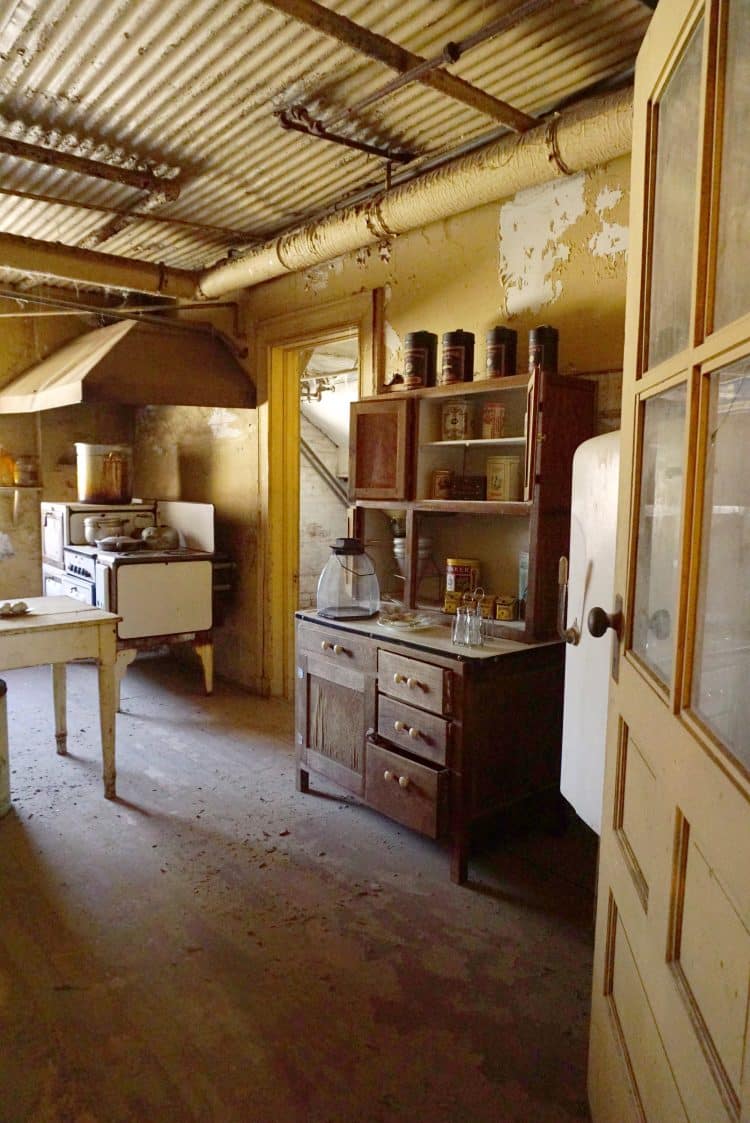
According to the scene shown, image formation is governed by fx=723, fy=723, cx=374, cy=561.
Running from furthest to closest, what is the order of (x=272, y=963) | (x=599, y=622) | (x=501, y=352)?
1. (x=501, y=352)
2. (x=272, y=963)
3. (x=599, y=622)

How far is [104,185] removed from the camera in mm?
3422

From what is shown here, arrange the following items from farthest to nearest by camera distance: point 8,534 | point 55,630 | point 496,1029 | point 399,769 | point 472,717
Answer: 1. point 8,534
2. point 55,630
3. point 399,769
4. point 472,717
5. point 496,1029

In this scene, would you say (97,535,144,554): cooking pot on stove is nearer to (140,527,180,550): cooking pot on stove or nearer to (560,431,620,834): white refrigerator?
(140,527,180,550): cooking pot on stove

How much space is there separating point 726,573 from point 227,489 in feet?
13.4

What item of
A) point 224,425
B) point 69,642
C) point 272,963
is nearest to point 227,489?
point 224,425

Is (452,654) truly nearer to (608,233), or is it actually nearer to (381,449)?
(381,449)

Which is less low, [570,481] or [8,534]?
[570,481]

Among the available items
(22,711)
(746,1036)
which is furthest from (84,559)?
(746,1036)

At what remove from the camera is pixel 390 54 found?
221cm

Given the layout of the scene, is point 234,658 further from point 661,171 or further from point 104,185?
point 661,171

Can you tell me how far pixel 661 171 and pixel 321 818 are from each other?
245 centimetres

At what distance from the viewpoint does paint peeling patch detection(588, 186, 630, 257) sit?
2530mm

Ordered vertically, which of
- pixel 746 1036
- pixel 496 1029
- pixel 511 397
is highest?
pixel 511 397

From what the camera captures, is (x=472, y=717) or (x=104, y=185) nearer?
(x=472, y=717)
